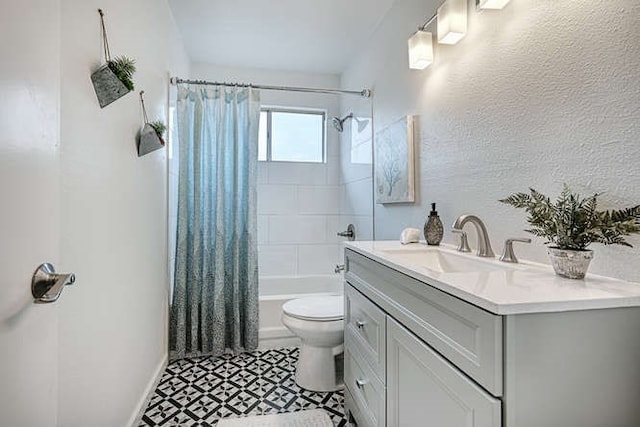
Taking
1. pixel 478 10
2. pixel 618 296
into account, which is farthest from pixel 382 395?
pixel 478 10

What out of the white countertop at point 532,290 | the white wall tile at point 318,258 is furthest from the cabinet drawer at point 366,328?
the white wall tile at point 318,258

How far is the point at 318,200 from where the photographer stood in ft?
11.1

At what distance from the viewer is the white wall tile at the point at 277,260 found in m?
3.27

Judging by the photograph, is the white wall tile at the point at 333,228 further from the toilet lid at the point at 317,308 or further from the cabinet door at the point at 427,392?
the cabinet door at the point at 427,392

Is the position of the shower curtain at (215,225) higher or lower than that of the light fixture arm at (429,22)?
lower

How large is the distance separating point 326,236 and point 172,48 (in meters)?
2.04

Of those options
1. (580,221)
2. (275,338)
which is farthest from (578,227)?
(275,338)

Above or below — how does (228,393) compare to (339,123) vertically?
below

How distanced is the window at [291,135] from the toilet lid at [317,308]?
5.12ft

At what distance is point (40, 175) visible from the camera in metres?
0.68

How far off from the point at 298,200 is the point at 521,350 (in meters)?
2.78

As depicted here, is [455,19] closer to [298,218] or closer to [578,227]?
[578,227]

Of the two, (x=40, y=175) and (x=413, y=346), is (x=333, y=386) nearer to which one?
(x=413, y=346)

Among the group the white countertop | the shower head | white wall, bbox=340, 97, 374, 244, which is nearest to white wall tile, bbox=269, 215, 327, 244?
white wall, bbox=340, 97, 374, 244
